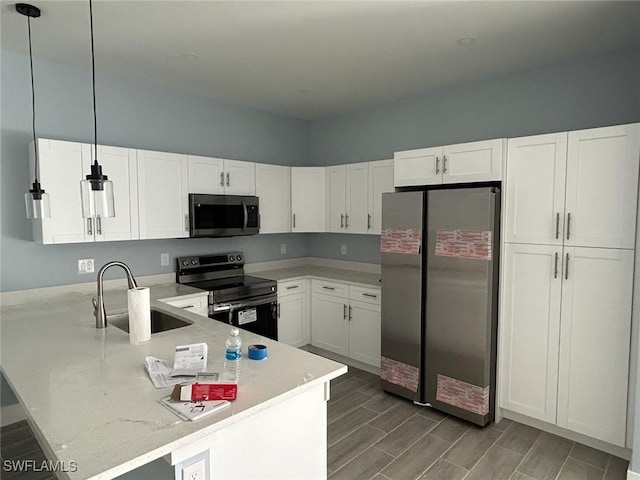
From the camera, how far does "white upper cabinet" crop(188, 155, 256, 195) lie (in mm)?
3703

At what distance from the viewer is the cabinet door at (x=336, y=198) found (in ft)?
14.4

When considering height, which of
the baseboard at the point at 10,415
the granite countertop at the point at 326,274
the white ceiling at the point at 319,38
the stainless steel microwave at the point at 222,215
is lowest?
the baseboard at the point at 10,415

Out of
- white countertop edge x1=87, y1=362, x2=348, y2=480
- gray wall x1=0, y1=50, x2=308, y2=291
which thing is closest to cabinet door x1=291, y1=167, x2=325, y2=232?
gray wall x1=0, y1=50, x2=308, y2=291

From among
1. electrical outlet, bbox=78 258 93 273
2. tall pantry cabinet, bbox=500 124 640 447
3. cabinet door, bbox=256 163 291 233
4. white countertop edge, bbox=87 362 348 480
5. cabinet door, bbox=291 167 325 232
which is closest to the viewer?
white countertop edge, bbox=87 362 348 480

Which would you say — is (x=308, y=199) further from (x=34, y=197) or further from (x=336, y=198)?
(x=34, y=197)

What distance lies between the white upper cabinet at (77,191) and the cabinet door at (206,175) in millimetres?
533

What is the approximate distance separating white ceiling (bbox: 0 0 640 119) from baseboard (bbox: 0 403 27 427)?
2.73m

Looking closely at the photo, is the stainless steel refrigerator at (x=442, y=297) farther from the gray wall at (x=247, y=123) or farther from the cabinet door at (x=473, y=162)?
the gray wall at (x=247, y=123)

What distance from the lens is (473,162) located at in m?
3.01

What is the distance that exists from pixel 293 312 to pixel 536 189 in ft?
8.68

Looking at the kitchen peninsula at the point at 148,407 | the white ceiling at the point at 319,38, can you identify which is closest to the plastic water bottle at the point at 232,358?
the kitchen peninsula at the point at 148,407

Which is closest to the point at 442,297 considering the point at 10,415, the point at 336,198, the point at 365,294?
the point at 365,294

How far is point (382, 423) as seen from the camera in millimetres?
2996

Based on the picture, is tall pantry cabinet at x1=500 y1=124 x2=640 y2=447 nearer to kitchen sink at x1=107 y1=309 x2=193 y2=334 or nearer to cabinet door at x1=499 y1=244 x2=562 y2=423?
cabinet door at x1=499 y1=244 x2=562 y2=423
